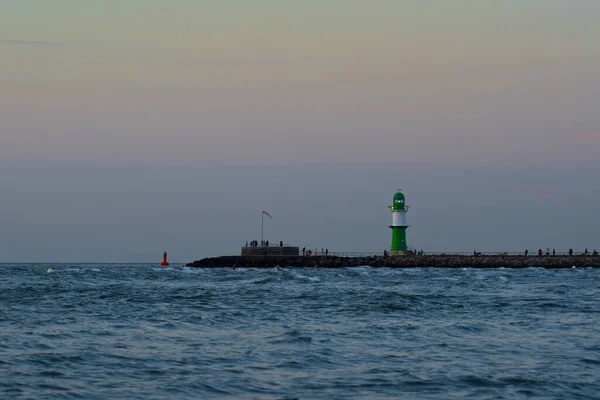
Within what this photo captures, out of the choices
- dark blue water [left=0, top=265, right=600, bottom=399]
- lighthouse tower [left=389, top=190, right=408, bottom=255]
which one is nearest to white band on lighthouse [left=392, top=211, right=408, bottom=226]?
lighthouse tower [left=389, top=190, right=408, bottom=255]

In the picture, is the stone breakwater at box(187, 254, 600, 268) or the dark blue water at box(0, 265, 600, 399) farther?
the stone breakwater at box(187, 254, 600, 268)

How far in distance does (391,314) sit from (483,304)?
5.92m

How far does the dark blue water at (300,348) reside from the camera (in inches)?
568

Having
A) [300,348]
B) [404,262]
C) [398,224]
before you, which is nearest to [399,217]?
[398,224]

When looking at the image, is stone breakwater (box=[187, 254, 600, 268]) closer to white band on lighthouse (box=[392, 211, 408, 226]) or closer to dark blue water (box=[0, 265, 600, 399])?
white band on lighthouse (box=[392, 211, 408, 226])

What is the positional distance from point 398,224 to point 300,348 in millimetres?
72718

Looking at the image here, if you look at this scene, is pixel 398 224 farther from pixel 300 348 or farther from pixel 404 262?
pixel 300 348

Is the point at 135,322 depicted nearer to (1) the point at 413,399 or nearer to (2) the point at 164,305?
(2) the point at 164,305

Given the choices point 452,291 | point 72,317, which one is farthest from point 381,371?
point 452,291

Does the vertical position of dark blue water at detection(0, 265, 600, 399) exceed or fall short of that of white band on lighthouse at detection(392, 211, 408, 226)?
it falls short

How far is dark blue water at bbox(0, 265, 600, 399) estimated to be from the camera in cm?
1442

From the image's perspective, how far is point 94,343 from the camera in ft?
65.0

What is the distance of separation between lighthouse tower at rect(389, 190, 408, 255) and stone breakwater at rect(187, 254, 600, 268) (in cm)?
285

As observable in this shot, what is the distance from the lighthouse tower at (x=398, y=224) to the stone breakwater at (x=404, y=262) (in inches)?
112
